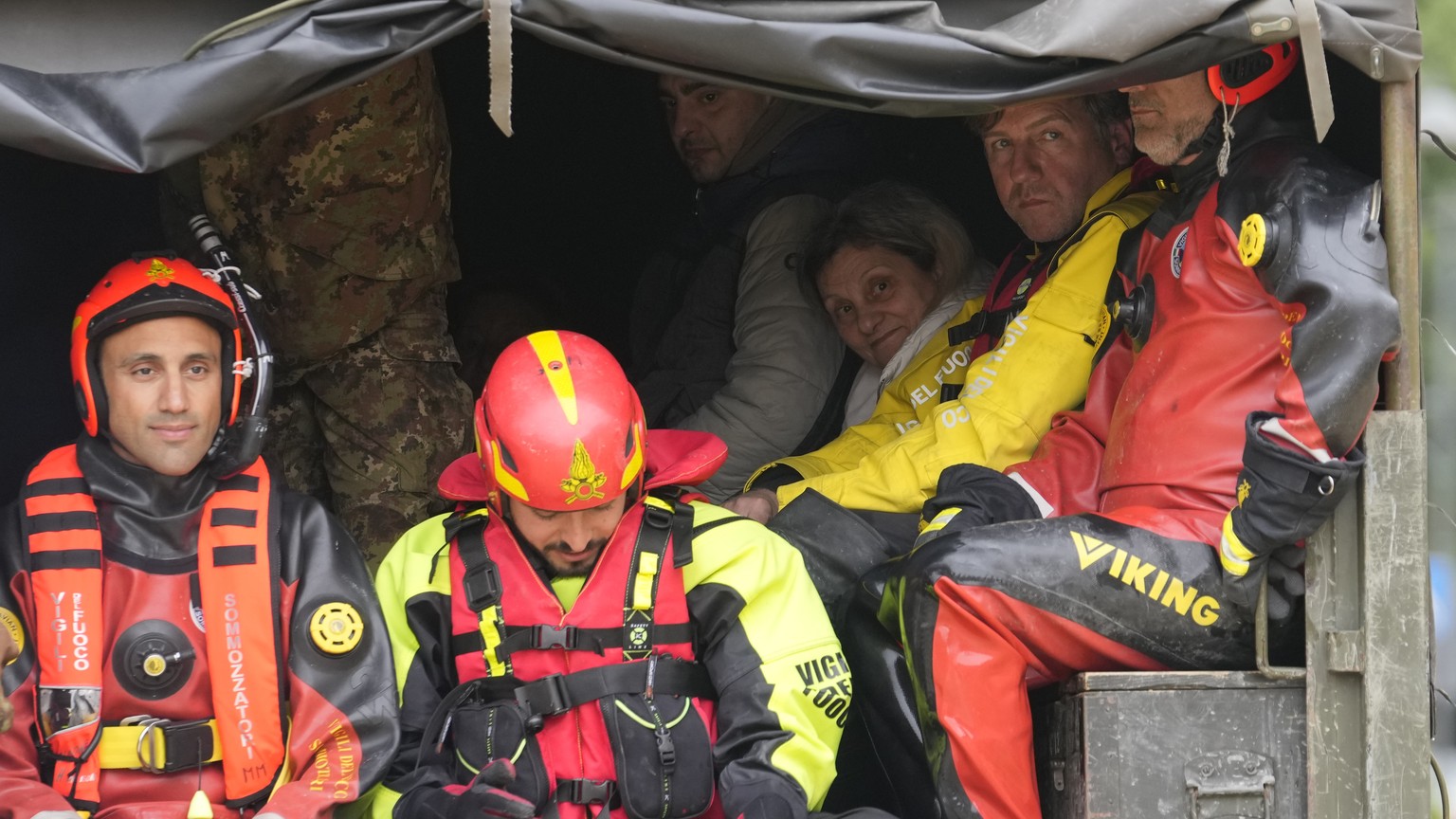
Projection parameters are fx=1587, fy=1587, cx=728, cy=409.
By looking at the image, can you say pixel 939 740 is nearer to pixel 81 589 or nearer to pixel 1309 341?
pixel 1309 341

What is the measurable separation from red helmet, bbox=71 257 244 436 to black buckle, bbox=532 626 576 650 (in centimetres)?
86

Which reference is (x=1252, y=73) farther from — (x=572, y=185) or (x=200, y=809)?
(x=572, y=185)

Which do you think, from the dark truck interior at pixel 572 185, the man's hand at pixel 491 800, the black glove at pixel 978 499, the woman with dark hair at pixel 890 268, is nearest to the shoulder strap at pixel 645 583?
the man's hand at pixel 491 800

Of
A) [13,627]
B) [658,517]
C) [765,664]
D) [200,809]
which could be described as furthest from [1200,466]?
[13,627]

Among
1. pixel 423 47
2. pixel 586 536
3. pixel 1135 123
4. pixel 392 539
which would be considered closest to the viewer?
pixel 423 47

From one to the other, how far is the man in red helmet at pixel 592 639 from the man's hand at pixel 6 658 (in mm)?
773

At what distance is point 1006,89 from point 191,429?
1.91 m

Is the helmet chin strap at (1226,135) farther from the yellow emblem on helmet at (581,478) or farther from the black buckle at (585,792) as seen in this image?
the black buckle at (585,792)

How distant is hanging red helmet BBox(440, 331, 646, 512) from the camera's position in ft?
10.9

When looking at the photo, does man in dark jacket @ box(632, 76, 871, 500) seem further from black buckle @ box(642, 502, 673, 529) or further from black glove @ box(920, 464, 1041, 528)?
black buckle @ box(642, 502, 673, 529)

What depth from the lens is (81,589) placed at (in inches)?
132

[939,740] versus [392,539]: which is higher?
[392,539]

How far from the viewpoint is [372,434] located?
4.96 m

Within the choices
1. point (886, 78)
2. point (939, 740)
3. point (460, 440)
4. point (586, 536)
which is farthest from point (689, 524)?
point (460, 440)
